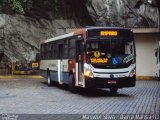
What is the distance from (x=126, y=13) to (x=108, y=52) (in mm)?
19400

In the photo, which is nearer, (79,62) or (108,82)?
(108,82)

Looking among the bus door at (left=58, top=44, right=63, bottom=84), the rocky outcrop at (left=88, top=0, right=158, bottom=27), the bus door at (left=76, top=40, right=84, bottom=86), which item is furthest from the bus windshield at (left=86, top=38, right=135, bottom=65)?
the rocky outcrop at (left=88, top=0, right=158, bottom=27)

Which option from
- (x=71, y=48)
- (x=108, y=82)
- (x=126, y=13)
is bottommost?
(x=108, y=82)

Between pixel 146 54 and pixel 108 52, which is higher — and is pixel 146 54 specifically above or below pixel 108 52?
above

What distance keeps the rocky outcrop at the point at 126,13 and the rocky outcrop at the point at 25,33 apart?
456 cm

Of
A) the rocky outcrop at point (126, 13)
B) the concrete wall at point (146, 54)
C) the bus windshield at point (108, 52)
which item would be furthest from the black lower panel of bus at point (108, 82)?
the rocky outcrop at point (126, 13)

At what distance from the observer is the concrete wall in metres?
33.8

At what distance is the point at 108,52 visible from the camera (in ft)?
63.9

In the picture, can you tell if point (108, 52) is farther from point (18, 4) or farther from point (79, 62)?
point (18, 4)

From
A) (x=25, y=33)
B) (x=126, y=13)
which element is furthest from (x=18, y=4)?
(x=126, y=13)

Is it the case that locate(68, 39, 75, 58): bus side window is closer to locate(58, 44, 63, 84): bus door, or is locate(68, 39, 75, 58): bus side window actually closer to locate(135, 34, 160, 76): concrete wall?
locate(58, 44, 63, 84): bus door

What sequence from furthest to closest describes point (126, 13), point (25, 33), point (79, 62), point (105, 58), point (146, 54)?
point (25, 33) → point (126, 13) → point (146, 54) → point (79, 62) → point (105, 58)

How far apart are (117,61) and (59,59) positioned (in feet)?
19.8

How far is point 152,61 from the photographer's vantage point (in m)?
33.8
